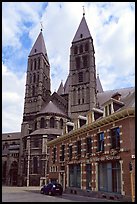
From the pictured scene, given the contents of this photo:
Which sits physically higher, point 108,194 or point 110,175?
point 110,175

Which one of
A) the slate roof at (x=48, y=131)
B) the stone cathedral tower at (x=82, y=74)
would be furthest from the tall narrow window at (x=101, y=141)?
the stone cathedral tower at (x=82, y=74)

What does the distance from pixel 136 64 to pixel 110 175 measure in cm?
1218

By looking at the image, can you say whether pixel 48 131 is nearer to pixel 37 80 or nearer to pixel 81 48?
pixel 37 80

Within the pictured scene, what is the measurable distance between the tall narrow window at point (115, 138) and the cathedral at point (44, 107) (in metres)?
25.4

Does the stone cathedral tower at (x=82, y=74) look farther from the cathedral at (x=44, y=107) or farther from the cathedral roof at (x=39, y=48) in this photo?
the cathedral roof at (x=39, y=48)

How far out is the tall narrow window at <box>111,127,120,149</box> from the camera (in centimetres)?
1894

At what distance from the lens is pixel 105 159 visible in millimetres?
19766

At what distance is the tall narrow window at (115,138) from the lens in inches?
746

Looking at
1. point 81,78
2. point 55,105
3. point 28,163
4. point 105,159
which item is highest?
point 81,78

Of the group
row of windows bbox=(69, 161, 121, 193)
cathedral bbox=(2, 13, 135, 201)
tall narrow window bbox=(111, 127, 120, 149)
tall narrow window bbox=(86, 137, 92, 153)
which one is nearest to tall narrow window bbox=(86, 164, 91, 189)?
row of windows bbox=(69, 161, 121, 193)

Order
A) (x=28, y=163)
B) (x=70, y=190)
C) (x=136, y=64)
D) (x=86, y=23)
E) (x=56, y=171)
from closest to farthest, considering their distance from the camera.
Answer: (x=136, y=64)
(x=70, y=190)
(x=56, y=171)
(x=28, y=163)
(x=86, y=23)

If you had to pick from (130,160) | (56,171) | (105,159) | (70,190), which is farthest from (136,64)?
(56,171)

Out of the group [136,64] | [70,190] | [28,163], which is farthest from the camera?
[28,163]

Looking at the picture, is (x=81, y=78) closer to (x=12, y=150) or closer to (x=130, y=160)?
(x=12, y=150)
